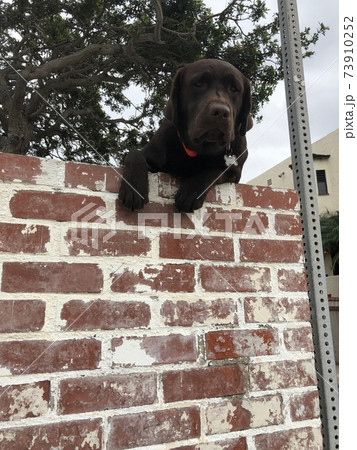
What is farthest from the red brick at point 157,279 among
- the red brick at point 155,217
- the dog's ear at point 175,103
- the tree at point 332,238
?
the tree at point 332,238

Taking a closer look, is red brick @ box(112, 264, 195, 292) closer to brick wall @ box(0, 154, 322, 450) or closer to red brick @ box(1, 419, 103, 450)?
brick wall @ box(0, 154, 322, 450)

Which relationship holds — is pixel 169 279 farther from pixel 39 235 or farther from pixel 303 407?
pixel 303 407

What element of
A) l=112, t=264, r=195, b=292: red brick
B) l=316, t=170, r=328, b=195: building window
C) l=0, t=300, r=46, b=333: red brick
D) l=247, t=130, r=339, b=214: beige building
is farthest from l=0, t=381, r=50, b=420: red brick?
l=316, t=170, r=328, b=195: building window

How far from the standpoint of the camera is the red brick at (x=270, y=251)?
119 centimetres

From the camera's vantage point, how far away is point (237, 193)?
1245mm

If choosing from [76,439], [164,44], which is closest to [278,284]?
[76,439]

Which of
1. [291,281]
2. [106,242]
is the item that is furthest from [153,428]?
[291,281]

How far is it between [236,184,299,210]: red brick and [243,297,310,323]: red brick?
298 mm

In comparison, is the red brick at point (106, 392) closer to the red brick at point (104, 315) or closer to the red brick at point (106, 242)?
the red brick at point (104, 315)

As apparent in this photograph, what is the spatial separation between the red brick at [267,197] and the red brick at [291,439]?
25.9 inches

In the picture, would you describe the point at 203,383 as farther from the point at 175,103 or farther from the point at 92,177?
the point at 175,103

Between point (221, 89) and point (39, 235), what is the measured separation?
1.04 m

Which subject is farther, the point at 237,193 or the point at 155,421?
the point at 237,193

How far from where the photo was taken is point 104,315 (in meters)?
0.98
